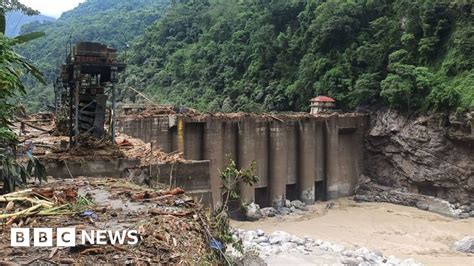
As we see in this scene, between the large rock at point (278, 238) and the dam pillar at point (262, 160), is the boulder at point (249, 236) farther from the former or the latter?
the dam pillar at point (262, 160)

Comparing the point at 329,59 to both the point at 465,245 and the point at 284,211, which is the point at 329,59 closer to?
the point at 284,211

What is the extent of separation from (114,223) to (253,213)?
22022 millimetres

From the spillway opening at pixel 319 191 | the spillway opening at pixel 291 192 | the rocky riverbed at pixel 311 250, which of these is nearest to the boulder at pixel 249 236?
the rocky riverbed at pixel 311 250

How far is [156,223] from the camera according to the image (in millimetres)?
7621

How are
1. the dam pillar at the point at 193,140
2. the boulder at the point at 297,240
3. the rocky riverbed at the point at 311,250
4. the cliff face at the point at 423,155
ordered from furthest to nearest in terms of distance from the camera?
1. the cliff face at the point at 423,155
2. the dam pillar at the point at 193,140
3. the boulder at the point at 297,240
4. the rocky riverbed at the point at 311,250

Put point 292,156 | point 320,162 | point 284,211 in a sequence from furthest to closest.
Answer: point 320,162 < point 292,156 < point 284,211

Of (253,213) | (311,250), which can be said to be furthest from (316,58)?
(311,250)

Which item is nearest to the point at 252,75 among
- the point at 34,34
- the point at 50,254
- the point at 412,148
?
the point at 412,148

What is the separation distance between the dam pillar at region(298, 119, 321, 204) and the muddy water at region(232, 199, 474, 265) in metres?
1.30

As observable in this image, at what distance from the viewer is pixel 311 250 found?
72.8 feet

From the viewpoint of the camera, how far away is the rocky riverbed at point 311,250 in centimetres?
2077

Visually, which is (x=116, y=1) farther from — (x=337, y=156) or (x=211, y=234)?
(x=211, y=234)

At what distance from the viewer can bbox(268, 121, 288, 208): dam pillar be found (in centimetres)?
3253

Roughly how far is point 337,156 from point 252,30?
25186mm
